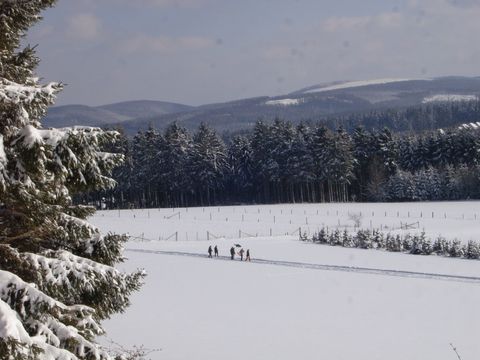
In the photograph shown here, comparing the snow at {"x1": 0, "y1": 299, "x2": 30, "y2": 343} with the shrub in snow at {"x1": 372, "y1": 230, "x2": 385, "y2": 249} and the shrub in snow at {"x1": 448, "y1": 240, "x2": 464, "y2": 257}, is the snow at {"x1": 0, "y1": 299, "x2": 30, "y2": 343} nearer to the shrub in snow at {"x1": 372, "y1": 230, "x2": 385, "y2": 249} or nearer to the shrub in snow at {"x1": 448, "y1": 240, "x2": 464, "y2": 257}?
the shrub in snow at {"x1": 448, "y1": 240, "x2": 464, "y2": 257}

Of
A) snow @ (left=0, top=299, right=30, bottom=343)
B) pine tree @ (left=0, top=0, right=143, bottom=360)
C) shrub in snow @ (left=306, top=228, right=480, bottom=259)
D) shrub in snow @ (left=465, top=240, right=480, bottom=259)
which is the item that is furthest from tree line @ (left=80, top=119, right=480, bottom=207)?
snow @ (left=0, top=299, right=30, bottom=343)

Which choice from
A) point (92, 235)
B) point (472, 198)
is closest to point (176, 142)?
point (472, 198)

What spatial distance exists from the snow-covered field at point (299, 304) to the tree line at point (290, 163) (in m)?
36.0

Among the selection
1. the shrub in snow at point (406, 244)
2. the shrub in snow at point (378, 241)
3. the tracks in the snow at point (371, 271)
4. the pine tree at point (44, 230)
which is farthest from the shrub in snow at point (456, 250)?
the pine tree at point (44, 230)

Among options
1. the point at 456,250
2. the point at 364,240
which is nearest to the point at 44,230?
the point at 456,250

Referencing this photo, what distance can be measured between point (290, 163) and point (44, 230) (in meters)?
81.4

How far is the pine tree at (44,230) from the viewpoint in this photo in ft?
17.4

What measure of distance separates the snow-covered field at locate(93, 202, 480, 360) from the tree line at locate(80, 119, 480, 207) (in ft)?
118

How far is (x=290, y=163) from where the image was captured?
87.2 metres

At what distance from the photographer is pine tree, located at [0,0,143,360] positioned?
530 cm

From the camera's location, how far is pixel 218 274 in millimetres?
32312

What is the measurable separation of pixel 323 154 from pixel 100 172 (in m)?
79.1

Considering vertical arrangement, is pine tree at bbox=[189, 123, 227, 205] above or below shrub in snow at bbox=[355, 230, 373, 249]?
above

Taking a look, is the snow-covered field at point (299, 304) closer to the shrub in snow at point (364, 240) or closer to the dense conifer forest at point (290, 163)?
the shrub in snow at point (364, 240)
